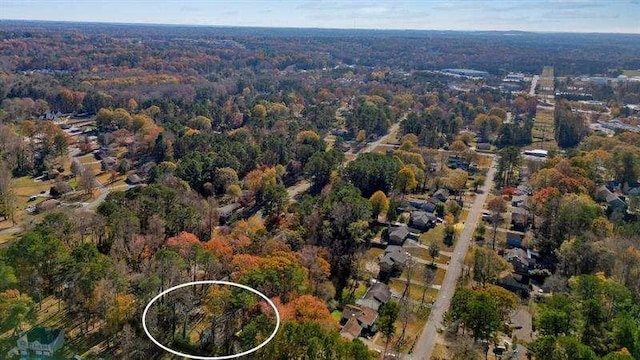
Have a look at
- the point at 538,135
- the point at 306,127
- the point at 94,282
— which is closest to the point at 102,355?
the point at 94,282

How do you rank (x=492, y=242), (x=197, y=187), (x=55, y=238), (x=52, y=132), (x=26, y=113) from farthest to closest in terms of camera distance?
1. (x=26, y=113)
2. (x=52, y=132)
3. (x=197, y=187)
4. (x=492, y=242)
5. (x=55, y=238)

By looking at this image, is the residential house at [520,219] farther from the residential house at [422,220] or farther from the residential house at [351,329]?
the residential house at [351,329]

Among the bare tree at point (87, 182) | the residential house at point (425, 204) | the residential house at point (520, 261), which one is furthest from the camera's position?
the bare tree at point (87, 182)

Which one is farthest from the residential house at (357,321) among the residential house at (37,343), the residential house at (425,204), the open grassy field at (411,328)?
the residential house at (425,204)

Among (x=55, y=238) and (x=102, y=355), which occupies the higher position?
(x=55, y=238)

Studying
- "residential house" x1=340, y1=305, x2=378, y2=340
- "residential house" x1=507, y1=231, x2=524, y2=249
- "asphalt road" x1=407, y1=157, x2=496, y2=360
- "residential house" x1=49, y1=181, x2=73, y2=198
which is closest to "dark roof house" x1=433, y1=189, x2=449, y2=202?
"asphalt road" x1=407, y1=157, x2=496, y2=360

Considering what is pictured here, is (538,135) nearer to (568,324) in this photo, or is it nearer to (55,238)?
(568,324)
